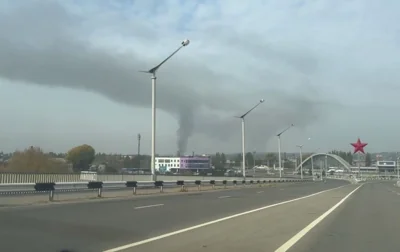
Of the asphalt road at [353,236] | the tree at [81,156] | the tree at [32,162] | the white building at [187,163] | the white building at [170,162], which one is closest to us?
the asphalt road at [353,236]

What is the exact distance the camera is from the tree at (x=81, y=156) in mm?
114750

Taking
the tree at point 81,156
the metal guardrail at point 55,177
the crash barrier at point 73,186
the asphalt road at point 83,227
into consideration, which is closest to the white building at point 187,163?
the tree at point 81,156

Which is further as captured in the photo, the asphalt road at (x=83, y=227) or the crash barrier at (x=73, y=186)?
the crash barrier at (x=73, y=186)

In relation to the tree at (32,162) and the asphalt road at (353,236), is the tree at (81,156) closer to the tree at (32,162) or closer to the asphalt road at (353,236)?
the tree at (32,162)

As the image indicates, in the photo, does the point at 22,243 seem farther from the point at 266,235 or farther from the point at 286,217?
the point at 286,217

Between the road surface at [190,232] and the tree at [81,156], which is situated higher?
the tree at [81,156]

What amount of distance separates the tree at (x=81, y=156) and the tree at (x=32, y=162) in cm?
2660

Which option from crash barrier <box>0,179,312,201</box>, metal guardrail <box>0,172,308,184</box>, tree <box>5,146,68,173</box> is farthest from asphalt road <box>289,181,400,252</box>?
tree <box>5,146,68,173</box>

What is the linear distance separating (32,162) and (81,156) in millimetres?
33458

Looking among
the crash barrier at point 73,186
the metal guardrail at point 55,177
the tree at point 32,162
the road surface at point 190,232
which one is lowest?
the road surface at point 190,232

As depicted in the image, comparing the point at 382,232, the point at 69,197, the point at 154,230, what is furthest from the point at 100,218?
the point at 69,197

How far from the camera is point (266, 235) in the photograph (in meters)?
12.1

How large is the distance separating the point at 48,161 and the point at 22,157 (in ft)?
15.6

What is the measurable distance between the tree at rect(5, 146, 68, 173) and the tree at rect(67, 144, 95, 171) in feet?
87.3
